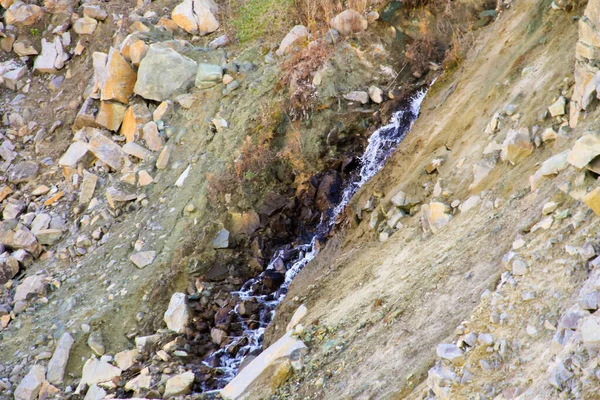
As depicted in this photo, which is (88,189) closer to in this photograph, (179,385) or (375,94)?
(179,385)

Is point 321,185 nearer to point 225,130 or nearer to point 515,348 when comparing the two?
point 225,130

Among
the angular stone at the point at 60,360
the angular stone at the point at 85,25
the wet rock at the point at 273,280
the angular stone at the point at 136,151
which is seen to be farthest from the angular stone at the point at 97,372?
the angular stone at the point at 85,25

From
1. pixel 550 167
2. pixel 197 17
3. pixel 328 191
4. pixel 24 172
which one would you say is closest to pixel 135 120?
pixel 197 17

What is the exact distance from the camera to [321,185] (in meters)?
9.29

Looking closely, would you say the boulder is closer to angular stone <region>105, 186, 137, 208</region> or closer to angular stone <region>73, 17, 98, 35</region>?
angular stone <region>105, 186, 137, 208</region>

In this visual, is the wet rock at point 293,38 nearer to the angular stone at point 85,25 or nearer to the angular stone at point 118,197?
the angular stone at point 118,197

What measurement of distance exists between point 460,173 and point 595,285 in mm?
3217

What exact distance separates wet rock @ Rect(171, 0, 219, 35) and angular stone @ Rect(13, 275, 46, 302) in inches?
200

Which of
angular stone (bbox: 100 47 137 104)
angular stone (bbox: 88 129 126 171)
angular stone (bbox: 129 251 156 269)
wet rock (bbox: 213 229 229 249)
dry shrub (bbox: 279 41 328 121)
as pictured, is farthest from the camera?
angular stone (bbox: 100 47 137 104)

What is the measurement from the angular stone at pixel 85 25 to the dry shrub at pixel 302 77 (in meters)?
5.07

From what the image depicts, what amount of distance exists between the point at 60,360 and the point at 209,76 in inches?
196

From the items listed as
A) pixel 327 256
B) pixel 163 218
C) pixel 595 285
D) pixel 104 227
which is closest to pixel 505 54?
pixel 327 256

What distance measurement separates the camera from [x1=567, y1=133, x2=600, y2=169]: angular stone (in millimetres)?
4773

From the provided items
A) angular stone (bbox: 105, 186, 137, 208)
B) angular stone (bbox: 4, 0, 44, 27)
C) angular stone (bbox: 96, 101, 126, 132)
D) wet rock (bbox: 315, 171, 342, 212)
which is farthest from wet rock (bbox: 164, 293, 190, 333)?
angular stone (bbox: 4, 0, 44, 27)
